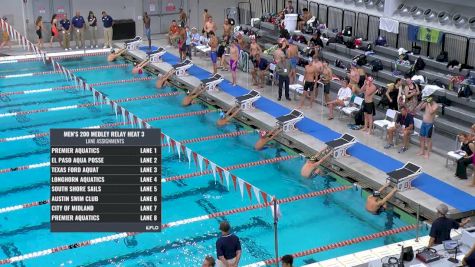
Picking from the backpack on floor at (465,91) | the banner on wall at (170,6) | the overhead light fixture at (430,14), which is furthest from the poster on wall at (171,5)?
the backpack on floor at (465,91)

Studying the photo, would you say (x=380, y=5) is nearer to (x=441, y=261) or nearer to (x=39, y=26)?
(x=39, y=26)

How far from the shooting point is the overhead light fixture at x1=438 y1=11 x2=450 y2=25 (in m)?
19.2

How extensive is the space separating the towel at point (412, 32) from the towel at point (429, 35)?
14cm

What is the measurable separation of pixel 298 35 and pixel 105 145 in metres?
16.4

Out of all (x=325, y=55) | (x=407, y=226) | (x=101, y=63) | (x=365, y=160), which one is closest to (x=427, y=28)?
(x=325, y=55)

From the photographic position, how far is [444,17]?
63.2ft

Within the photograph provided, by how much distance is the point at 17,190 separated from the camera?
1377 centimetres

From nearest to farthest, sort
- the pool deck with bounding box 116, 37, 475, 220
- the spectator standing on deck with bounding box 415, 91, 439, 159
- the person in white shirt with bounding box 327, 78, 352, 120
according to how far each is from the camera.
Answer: the pool deck with bounding box 116, 37, 475, 220
the spectator standing on deck with bounding box 415, 91, 439, 159
the person in white shirt with bounding box 327, 78, 352, 120

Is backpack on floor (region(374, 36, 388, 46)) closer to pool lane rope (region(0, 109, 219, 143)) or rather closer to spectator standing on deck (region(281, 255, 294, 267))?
pool lane rope (region(0, 109, 219, 143))

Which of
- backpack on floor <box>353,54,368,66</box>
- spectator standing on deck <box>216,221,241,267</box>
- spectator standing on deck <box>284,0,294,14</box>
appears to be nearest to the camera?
spectator standing on deck <box>216,221,241,267</box>

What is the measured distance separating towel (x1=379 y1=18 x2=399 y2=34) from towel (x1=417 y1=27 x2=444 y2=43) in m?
1.00

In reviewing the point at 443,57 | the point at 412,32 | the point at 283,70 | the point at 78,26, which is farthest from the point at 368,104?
the point at 78,26

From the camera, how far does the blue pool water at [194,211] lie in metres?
11.3

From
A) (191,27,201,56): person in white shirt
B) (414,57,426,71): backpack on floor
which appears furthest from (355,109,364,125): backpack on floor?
(191,27,201,56): person in white shirt
